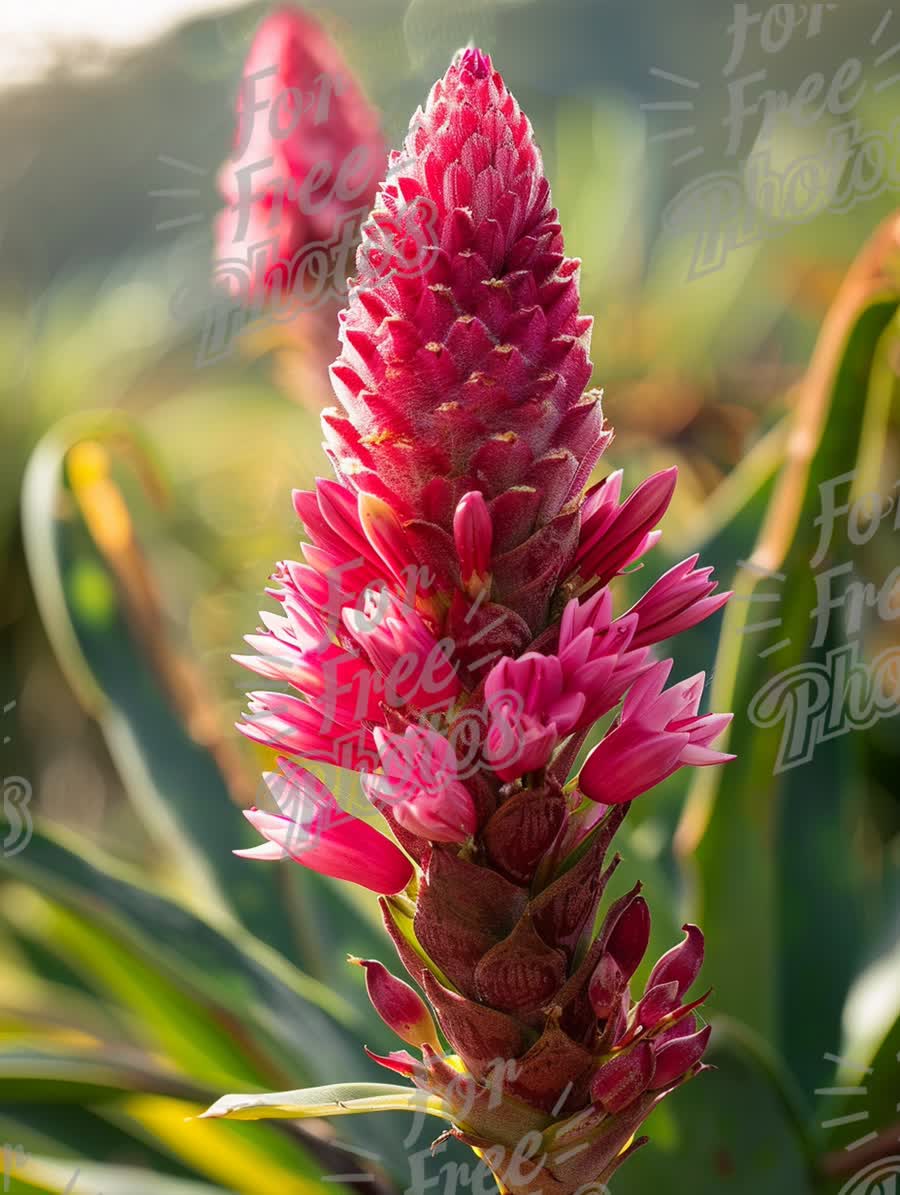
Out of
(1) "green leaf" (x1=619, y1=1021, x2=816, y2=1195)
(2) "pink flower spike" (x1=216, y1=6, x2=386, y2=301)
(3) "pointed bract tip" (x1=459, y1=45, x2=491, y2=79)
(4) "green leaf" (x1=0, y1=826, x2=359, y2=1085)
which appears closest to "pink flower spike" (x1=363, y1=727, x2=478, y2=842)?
(3) "pointed bract tip" (x1=459, y1=45, x2=491, y2=79)

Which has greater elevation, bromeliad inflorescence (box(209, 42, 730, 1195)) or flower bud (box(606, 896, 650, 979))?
bromeliad inflorescence (box(209, 42, 730, 1195))

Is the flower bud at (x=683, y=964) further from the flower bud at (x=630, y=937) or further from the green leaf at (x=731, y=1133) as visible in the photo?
the green leaf at (x=731, y=1133)

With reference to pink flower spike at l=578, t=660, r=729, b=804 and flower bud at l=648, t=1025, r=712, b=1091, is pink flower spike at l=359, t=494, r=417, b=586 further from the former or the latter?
flower bud at l=648, t=1025, r=712, b=1091

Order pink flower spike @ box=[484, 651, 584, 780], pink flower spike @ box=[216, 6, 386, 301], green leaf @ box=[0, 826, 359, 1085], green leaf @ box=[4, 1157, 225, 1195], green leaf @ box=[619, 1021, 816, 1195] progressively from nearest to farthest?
pink flower spike @ box=[484, 651, 584, 780], green leaf @ box=[619, 1021, 816, 1195], green leaf @ box=[4, 1157, 225, 1195], green leaf @ box=[0, 826, 359, 1085], pink flower spike @ box=[216, 6, 386, 301]

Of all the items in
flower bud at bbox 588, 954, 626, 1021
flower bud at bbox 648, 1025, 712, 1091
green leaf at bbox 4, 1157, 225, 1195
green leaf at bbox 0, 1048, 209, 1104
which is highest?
flower bud at bbox 588, 954, 626, 1021

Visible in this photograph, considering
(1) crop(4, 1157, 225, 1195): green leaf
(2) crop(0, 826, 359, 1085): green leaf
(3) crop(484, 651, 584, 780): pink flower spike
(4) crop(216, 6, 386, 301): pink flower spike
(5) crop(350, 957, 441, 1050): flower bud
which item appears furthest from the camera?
(4) crop(216, 6, 386, 301): pink flower spike

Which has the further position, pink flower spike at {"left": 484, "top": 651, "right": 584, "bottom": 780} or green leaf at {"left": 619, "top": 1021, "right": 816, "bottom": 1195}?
green leaf at {"left": 619, "top": 1021, "right": 816, "bottom": 1195}

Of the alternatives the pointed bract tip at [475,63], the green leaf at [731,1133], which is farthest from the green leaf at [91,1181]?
the pointed bract tip at [475,63]
